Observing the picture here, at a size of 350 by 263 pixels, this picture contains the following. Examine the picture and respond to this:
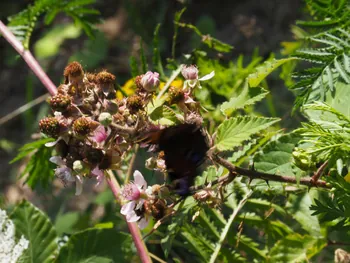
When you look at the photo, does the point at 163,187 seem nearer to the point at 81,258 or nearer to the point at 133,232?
the point at 133,232

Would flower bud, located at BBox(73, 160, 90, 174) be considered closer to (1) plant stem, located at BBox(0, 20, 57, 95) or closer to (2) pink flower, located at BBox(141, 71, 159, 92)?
(2) pink flower, located at BBox(141, 71, 159, 92)

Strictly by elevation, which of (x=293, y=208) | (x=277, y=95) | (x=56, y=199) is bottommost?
(x=277, y=95)

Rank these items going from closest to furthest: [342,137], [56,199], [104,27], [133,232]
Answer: [342,137], [133,232], [56,199], [104,27]

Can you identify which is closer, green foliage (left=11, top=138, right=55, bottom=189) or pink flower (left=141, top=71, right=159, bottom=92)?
pink flower (left=141, top=71, right=159, bottom=92)

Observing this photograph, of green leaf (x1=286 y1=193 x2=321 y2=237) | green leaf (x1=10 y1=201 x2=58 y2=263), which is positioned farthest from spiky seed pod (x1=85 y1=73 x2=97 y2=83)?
green leaf (x1=286 y1=193 x2=321 y2=237)

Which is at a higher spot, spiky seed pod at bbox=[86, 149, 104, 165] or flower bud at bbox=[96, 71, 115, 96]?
flower bud at bbox=[96, 71, 115, 96]

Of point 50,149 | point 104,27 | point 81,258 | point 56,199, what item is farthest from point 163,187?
point 104,27
